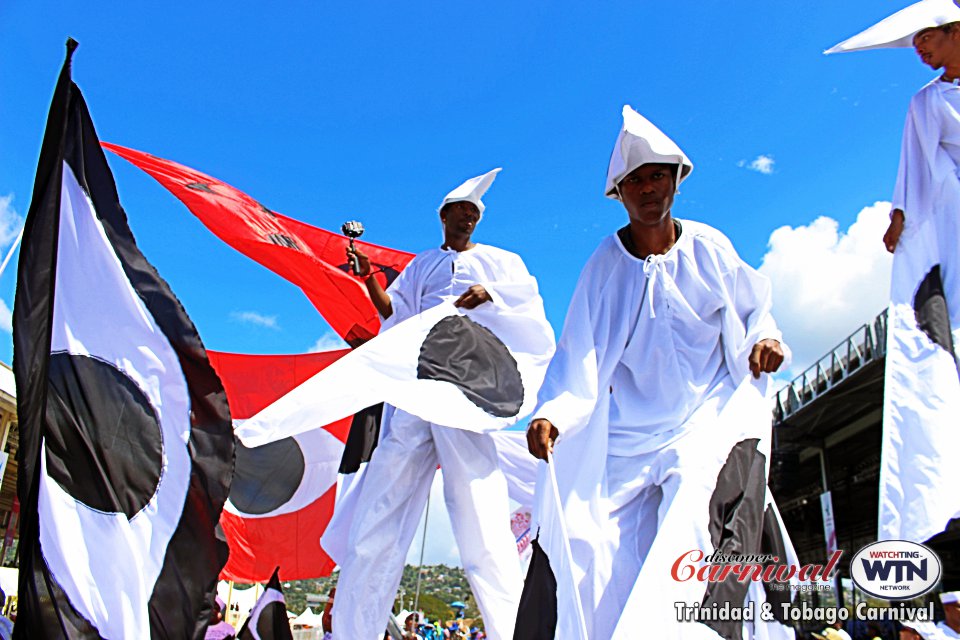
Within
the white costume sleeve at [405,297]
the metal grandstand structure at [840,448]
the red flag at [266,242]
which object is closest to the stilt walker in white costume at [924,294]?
the white costume sleeve at [405,297]

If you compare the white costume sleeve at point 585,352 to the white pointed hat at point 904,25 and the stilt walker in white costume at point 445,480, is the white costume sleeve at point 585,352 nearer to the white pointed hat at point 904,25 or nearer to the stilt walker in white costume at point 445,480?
the stilt walker in white costume at point 445,480

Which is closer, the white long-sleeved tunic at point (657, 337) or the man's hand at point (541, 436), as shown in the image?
the man's hand at point (541, 436)

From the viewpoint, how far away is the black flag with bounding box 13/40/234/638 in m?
3.07

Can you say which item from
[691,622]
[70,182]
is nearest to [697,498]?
[691,622]

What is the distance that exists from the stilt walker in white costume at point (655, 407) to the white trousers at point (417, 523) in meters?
1.54

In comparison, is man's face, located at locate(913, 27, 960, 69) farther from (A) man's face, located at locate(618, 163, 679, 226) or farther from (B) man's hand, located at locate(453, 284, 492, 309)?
(B) man's hand, located at locate(453, 284, 492, 309)

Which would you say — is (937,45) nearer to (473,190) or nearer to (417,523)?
(473,190)

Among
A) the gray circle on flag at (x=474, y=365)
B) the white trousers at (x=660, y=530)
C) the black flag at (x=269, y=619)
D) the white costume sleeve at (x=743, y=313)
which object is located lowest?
the black flag at (x=269, y=619)

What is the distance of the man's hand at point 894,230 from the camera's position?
13.2 feet

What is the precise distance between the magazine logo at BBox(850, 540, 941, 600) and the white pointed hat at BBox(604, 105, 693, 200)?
5.29 ft

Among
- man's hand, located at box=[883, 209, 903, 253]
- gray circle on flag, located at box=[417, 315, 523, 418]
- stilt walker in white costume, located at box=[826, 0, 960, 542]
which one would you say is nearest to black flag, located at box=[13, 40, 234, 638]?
gray circle on flag, located at box=[417, 315, 523, 418]

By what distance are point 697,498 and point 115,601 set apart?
2.18 meters

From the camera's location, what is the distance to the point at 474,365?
4.94 meters

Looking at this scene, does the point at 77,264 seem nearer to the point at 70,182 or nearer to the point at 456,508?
the point at 70,182
